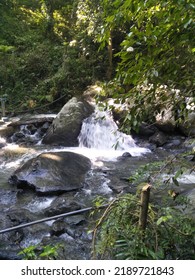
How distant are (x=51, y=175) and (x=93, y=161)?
87.0 inches

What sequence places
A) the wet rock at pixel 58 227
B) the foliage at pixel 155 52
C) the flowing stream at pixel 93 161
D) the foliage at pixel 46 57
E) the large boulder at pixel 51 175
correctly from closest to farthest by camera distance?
1. the foliage at pixel 155 52
2. the wet rock at pixel 58 227
3. the flowing stream at pixel 93 161
4. the large boulder at pixel 51 175
5. the foliage at pixel 46 57

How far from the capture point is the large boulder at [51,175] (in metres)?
6.46

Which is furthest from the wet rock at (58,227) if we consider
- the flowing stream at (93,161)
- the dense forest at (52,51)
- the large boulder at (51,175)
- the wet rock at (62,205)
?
the dense forest at (52,51)

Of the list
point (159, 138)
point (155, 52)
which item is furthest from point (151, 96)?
point (159, 138)

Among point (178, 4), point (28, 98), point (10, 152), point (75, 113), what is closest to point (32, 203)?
point (10, 152)

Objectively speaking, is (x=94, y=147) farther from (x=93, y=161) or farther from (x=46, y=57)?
(x=46, y=57)

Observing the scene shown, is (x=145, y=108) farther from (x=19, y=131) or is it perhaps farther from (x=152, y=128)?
(x=19, y=131)

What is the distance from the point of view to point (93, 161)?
344 inches

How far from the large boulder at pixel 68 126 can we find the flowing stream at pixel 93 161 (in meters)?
0.23

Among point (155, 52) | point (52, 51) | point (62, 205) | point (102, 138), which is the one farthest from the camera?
point (52, 51)

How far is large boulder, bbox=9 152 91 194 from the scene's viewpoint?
6.46m

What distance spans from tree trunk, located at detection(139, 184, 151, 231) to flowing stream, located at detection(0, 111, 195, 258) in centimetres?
178

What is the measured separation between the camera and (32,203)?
603 centimetres

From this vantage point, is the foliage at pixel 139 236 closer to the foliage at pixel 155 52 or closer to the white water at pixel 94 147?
the foliage at pixel 155 52
